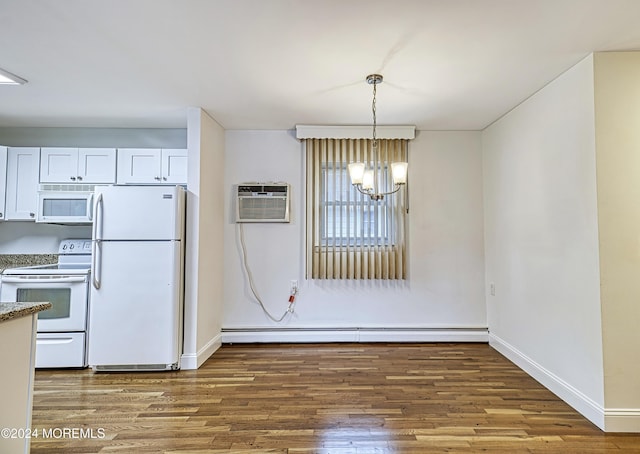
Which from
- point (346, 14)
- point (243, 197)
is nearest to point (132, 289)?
point (243, 197)

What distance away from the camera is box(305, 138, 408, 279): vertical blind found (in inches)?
144

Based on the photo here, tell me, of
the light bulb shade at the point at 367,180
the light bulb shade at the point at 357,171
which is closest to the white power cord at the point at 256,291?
the light bulb shade at the point at 367,180

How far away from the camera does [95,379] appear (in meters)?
2.79

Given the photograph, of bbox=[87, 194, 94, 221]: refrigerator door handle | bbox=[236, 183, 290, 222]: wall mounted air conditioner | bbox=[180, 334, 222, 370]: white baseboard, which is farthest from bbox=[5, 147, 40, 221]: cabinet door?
bbox=[180, 334, 222, 370]: white baseboard

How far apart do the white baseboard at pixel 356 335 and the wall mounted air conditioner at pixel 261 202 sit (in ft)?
4.15

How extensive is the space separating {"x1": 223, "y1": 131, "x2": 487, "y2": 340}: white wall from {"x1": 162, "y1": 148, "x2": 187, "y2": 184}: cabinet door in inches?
19.7

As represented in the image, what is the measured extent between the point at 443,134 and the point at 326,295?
2287 millimetres

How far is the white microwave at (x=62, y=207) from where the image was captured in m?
3.25

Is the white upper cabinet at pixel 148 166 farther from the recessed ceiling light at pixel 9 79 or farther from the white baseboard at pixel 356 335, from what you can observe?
the white baseboard at pixel 356 335

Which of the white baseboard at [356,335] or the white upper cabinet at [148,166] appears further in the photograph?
the white baseboard at [356,335]

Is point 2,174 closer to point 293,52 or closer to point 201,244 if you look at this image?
point 201,244

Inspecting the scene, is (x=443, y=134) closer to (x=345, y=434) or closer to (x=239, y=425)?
(x=345, y=434)

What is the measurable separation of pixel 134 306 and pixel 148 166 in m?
1.42

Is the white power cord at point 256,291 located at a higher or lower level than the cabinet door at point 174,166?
lower
